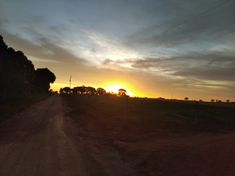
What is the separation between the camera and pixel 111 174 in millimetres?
9484

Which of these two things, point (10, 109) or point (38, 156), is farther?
point (10, 109)

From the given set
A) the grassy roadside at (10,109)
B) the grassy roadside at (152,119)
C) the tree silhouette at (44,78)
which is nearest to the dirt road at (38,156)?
the grassy roadside at (152,119)

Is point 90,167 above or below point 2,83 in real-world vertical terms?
below

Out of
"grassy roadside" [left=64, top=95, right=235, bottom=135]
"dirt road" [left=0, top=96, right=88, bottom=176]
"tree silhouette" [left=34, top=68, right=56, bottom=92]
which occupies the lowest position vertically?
"dirt road" [left=0, top=96, right=88, bottom=176]

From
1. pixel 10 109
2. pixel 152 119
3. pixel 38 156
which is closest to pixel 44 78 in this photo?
pixel 10 109

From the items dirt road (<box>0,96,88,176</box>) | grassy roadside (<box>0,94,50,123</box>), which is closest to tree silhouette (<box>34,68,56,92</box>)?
grassy roadside (<box>0,94,50,123</box>)

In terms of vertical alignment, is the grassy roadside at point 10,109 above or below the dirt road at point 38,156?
above

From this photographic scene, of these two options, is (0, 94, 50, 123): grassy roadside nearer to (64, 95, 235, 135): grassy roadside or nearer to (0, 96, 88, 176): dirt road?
(64, 95, 235, 135): grassy roadside

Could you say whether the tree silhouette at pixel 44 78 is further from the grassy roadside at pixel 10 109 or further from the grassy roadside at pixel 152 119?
the grassy roadside at pixel 152 119

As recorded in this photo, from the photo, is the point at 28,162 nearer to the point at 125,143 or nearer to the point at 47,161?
the point at 47,161

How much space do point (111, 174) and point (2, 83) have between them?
4583 centimetres

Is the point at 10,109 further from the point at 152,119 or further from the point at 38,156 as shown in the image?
the point at 38,156

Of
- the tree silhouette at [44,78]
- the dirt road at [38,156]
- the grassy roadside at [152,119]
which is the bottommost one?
the dirt road at [38,156]


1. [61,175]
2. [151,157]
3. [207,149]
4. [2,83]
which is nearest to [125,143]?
[151,157]
